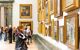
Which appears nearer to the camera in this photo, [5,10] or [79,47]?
[79,47]

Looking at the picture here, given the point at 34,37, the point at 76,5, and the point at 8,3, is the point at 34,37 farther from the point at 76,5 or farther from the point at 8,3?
the point at 76,5

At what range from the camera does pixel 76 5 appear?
5777mm

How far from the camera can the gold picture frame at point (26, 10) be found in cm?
3446

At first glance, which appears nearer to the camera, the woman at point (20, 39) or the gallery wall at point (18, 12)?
the woman at point (20, 39)

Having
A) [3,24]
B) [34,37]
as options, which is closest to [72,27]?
[34,37]

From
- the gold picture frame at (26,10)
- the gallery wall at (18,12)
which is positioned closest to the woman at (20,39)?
the gallery wall at (18,12)

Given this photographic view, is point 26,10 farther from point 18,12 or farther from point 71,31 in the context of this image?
point 71,31

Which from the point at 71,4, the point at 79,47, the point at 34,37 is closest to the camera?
the point at 79,47

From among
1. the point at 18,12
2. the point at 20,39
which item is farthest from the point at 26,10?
the point at 20,39

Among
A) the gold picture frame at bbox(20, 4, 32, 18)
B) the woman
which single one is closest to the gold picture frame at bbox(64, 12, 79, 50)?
the woman

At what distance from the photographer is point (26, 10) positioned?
3478 centimetres

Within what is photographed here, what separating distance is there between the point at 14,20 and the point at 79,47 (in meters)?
29.0

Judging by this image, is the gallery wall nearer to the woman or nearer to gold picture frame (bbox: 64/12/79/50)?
the woman

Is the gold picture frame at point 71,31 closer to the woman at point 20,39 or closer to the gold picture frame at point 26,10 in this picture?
the woman at point 20,39
